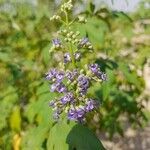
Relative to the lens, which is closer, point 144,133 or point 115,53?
point 115,53

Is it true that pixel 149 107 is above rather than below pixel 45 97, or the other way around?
→ below

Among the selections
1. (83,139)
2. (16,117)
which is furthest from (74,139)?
(16,117)

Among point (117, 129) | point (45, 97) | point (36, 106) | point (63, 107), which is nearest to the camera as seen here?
point (63, 107)

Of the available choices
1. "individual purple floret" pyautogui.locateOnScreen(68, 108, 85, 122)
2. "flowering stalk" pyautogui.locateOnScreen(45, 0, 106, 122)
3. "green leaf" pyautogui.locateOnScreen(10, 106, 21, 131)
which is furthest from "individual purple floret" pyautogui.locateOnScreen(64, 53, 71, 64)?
"green leaf" pyautogui.locateOnScreen(10, 106, 21, 131)

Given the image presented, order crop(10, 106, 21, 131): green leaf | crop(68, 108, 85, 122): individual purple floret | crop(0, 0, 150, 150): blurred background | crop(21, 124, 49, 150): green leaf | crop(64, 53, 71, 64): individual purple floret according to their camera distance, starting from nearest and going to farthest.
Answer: crop(68, 108, 85, 122): individual purple floret, crop(64, 53, 71, 64): individual purple floret, crop(21, 124, 49, 150): green leaf, crop(0, 0, 150, 150): blurred background, crop(10, 106, 21, 131): green leaf

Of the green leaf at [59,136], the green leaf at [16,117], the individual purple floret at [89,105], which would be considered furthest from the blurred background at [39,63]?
the individual purple floret at [89,105]

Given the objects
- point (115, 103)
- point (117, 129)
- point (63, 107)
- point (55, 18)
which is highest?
point (55, 18)

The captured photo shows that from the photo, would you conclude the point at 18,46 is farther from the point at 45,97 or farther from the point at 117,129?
the point at 45,97

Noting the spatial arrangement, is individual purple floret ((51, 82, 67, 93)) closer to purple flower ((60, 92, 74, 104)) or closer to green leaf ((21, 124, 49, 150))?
purple flower ((60, 92, 74, 104))

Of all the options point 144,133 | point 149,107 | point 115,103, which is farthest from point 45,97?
point 149,107

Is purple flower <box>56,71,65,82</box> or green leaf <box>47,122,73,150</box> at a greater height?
purple flower <box>56,71,65,82</box>

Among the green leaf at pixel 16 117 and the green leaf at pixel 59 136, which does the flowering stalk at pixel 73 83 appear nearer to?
the green leaf at pixel 59 136
